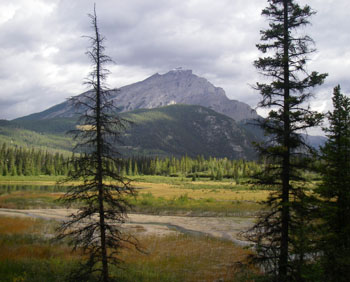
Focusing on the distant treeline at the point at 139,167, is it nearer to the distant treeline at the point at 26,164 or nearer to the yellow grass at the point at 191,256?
the distant treeline at the point at 26,164

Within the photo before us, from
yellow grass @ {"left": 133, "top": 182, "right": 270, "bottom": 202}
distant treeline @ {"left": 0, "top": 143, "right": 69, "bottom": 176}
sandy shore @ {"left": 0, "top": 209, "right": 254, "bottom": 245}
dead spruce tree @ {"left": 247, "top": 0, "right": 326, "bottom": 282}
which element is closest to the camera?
dead spruce tree @ {"left": 247, "top": 0, "right": 326, "bottom": 282}

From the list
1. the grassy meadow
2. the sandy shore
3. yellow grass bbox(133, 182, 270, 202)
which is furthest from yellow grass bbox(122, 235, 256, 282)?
yellow grass bbox(133, 182, 270, 202)

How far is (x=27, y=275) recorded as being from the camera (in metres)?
16.5

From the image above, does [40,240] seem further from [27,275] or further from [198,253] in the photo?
[198,253]

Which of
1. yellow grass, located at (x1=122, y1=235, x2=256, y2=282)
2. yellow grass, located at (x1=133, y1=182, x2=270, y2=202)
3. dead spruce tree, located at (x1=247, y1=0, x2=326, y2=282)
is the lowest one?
yellow grass, located at (x1=133, y1=182, x2=270, y2=202)

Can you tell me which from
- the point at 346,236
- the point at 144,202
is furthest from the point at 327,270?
the point at 144,202

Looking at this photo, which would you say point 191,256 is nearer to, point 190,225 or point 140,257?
point 140,257

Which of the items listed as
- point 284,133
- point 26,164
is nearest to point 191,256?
point 284,133

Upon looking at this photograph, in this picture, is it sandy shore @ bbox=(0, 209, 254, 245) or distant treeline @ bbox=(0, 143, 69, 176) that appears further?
distant treeline @ bbox=(0, 143, 69, 176)

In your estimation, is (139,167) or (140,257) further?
(139,167)

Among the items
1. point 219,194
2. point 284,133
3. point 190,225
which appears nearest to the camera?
point 284,133

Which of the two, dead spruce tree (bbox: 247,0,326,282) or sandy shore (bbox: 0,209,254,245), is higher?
dead spruce tree (bbox: 247,0,326,282)

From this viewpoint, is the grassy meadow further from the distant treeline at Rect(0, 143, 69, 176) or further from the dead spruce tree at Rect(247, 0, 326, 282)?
the distant treeline at Rect(0, 143, 69, 176)

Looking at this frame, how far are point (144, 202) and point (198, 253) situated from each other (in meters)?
30.6
